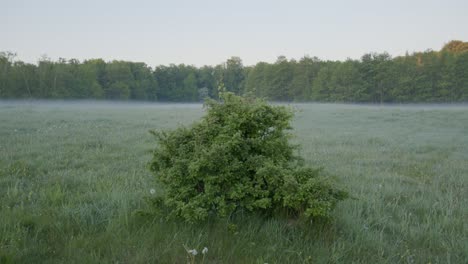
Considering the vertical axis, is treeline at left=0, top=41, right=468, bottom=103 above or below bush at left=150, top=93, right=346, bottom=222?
above

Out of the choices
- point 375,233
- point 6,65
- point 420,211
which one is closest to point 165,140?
point 375,233

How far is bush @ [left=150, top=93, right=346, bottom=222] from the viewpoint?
10.6 feet

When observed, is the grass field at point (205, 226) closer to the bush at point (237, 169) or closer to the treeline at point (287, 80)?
the bush at point (237, 169)

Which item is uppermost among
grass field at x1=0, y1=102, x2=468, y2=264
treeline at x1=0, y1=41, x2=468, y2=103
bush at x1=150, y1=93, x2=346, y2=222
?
treeline at x1=0, y1=41, x2=468, y2=103

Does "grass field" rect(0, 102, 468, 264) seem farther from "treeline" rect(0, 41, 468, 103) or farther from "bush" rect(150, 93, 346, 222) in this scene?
"treeline" rect(0, 41, 468, 103)

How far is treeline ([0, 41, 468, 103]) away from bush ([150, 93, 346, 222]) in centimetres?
6139

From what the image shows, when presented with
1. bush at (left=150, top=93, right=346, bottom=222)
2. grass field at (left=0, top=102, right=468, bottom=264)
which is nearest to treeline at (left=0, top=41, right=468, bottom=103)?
grass field at (left=0, top=102, right=468, bottom=264)

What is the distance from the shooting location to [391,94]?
62.2 meters

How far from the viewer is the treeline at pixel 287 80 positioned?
193 ft

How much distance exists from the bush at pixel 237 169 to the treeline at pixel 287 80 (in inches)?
2417

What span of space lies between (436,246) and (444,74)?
66.9 meters

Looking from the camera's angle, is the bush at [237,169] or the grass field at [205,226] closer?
the grass field at [205,226]

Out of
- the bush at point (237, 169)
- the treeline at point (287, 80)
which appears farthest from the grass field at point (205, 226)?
the treeline at point (287, 80)

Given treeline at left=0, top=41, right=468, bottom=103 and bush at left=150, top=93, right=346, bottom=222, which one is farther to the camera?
treeline at left=0, top=41, right=468, bottom=103
